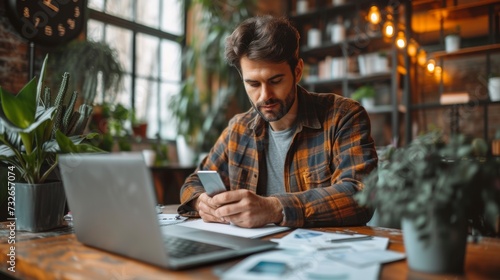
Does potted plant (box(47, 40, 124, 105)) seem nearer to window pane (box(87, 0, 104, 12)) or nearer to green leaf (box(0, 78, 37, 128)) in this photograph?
→ window pane (box(87, 0, 104, 12))

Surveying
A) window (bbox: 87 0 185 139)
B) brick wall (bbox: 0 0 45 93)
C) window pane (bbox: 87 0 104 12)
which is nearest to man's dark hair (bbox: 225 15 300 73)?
brick wall (bbox: 0 0 45 93)

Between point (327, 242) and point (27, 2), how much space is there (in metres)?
2.40

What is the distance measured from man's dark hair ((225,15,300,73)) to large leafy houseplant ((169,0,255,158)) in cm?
248

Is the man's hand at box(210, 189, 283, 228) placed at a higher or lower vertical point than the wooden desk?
higher

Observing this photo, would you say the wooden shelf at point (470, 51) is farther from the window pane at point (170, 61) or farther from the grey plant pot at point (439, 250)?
the grey plant pot at point (439, 250)

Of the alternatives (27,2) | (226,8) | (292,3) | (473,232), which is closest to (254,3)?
(226,8)

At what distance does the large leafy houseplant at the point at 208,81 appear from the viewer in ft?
13.8

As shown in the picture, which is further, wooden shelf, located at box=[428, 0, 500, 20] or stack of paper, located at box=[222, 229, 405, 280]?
wooden shelf, located at box=[428, 0, 500, 20]

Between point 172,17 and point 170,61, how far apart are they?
468 mm

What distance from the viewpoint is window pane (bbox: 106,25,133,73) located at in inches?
155

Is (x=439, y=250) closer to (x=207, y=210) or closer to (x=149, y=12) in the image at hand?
(x=207, y=210)

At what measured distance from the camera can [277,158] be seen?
174cm

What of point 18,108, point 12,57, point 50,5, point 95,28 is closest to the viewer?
point 18,108

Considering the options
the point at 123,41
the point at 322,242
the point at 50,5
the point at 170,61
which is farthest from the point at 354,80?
the point at 322,242
